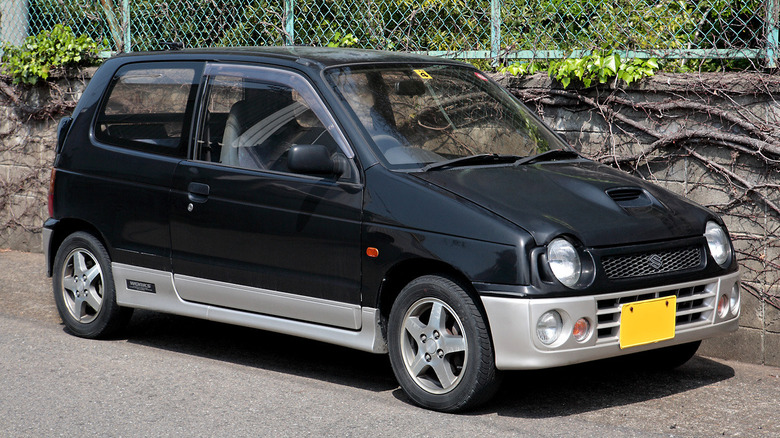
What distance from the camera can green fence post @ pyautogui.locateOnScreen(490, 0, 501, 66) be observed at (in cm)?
775

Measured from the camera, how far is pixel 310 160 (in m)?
5.22

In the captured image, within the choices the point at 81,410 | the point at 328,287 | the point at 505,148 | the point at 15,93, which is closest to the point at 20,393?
the point at 81,410

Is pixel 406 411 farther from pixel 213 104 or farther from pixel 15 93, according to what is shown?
pixel 15 93

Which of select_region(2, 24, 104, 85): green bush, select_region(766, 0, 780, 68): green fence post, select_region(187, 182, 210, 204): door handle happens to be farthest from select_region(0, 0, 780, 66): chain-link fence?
select_region(187, 182, 210, 204): door handle

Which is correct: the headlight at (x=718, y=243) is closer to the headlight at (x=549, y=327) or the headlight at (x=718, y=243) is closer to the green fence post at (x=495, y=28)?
the headlight at (x=549, y=327)

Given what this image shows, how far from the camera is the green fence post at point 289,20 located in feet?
29.2

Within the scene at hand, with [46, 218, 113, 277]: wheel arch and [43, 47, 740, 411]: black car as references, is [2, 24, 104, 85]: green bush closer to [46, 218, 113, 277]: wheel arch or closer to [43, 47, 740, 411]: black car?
[43, 47, 740, 411]: black car

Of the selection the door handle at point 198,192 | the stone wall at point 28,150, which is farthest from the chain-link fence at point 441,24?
the door handle at point 198,192

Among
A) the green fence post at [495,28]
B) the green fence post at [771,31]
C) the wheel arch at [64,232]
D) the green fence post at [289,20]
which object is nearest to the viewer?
the green fence post at [771,31]

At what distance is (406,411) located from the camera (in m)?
5.04

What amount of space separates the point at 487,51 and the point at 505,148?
7.65ft

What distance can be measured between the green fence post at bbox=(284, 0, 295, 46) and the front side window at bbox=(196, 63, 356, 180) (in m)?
2.94

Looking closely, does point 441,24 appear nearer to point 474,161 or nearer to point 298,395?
point 474,161

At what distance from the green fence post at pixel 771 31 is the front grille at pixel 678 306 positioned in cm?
206
